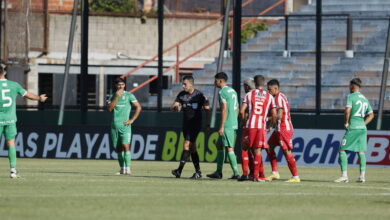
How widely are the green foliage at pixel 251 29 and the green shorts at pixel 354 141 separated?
2232cm

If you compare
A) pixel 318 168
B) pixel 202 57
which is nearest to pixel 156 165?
pixel 318 168

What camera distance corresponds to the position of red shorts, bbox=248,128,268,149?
20.5 m

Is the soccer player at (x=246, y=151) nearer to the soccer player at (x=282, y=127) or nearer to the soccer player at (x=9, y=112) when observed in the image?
the soccer player at (x=282, y=127)

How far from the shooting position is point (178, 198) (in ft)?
54.0

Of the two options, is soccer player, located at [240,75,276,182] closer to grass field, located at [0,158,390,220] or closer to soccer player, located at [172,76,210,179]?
grass field, located at [0,158,390,220]

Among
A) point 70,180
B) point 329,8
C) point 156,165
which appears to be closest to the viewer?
point 70,180

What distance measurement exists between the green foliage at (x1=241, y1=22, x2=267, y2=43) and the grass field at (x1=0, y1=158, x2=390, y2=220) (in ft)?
71.2

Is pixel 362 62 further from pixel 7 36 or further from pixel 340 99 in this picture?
pixel 7 36

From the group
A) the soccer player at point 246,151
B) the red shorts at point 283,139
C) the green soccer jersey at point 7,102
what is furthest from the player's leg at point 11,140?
the red shorts at point 283,139

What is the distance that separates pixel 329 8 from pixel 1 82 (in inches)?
952

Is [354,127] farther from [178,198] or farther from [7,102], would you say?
[178,198]

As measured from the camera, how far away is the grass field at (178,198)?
14352 mm

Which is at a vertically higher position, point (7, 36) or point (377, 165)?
point (7, 36)

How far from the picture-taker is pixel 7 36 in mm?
39594
